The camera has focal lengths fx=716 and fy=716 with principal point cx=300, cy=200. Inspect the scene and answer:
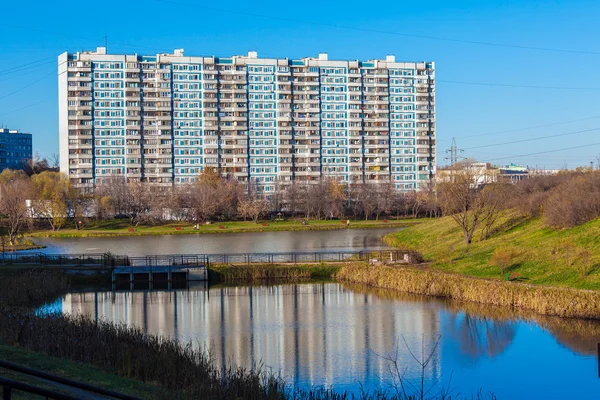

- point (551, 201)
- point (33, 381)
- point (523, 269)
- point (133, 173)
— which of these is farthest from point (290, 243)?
point (133, 173)

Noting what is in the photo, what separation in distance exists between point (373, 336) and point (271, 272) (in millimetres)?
19216

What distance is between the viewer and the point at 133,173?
144 meters

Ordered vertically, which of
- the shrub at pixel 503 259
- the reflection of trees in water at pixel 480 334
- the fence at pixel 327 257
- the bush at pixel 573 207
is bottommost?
the reflection of trees in water at pixel 480 334

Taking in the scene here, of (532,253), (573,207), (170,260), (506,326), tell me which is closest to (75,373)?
(506,326)

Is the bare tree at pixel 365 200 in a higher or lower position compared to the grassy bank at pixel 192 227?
higher

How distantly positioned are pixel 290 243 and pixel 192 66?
258 feet

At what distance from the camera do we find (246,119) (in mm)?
147750

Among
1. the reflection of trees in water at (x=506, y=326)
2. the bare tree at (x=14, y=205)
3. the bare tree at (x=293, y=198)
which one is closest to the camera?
the reflection of trees in water at (x=506, y=326)

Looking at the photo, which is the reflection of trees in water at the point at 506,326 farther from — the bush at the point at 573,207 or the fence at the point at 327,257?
the fence at the point at 327,257

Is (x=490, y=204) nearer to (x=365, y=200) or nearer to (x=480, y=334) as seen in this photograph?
(x=480, y=334)

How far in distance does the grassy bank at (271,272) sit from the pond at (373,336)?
5424 mm

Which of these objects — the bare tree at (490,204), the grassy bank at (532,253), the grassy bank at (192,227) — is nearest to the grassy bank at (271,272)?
the grassy bank at (532,253)

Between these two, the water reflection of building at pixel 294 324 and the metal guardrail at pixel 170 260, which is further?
the metal guardrail at pixel 170 260

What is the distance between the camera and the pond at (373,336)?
71.5ft
